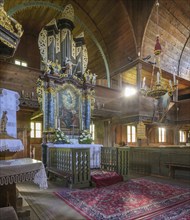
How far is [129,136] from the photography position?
12.4 meters

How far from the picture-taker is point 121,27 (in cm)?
1005

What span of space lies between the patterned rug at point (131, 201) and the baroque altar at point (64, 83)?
10.4ft

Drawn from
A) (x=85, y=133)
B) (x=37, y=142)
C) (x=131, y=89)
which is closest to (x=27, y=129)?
(x=37, y=142)

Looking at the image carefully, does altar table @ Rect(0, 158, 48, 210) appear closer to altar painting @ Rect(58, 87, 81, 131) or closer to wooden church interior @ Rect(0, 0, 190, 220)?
wooden church interior @ Rect(0, 0, 190, 220)

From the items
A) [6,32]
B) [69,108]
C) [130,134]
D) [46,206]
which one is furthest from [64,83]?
[130,134]

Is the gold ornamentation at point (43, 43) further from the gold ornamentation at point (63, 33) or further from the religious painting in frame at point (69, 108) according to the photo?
the religious painting in frame at point (69, 108)

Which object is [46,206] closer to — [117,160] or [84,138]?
[117,160]

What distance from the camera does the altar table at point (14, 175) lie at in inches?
86.7

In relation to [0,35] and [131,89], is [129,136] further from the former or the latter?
[0,35]

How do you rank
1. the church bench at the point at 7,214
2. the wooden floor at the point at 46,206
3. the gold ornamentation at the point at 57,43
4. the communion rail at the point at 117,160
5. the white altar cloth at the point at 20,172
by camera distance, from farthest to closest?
1. the gold ornamentation at the point at 57,43
2. the communion rail at the point at 117,160
3. the wooden floor at the point at 46,206
4. the white altar cloth at the point at 20,172
5. the church bench at the point at 7,214

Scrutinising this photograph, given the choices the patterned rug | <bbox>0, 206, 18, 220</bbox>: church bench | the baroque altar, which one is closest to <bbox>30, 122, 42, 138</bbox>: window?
the baroque altar

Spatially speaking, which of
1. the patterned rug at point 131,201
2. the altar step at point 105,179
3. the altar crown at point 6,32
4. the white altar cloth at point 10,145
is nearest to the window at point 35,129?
the altar step at point 105,179

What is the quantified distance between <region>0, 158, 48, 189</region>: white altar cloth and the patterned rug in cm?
111

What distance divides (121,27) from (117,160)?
24.1ft
